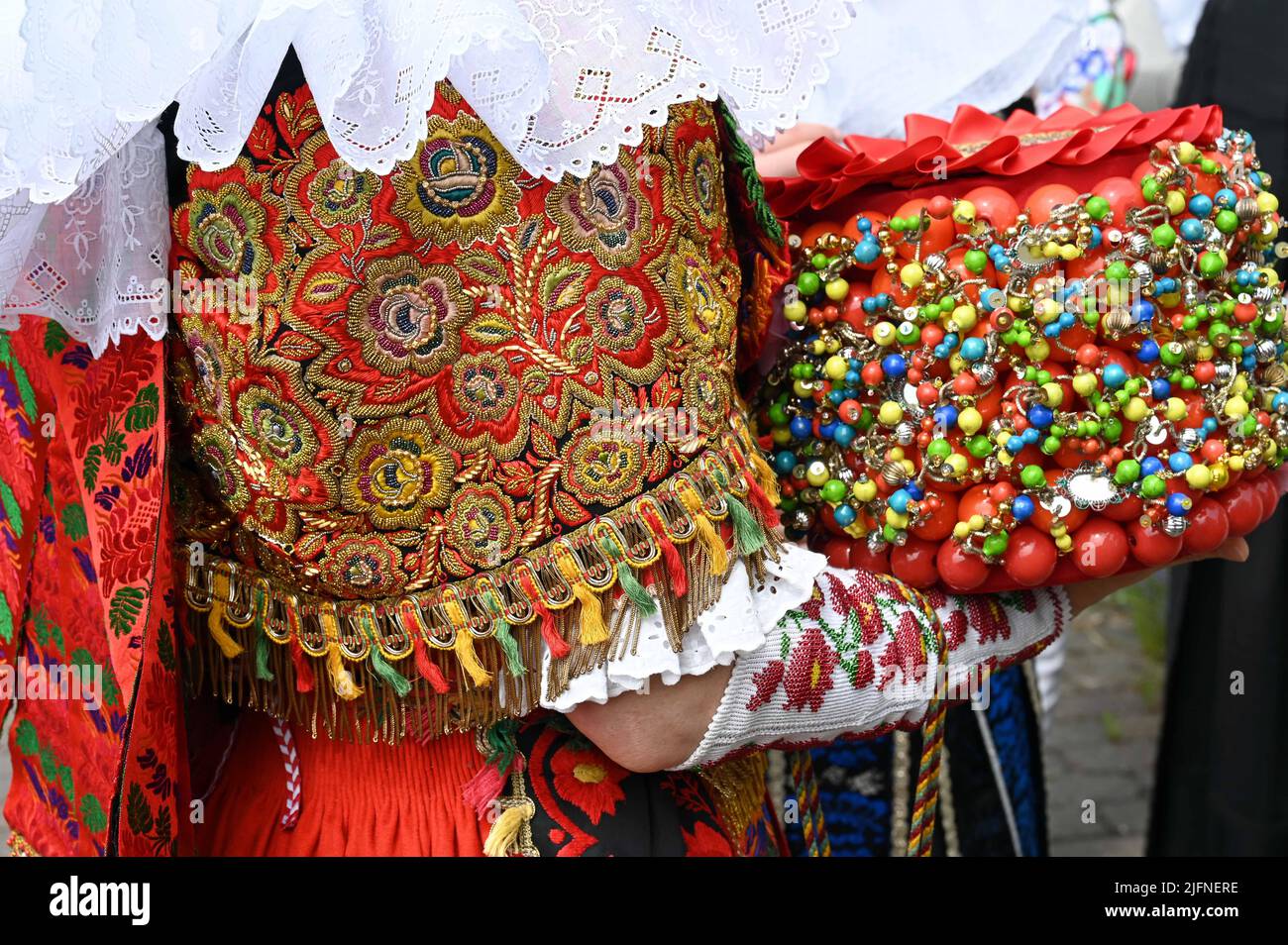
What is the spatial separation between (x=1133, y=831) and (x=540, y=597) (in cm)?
245

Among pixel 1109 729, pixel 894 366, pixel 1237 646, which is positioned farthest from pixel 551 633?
pixel 1109 729

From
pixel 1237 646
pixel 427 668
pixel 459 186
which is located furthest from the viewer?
pixel 1237 646

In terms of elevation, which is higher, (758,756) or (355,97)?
(355,97)

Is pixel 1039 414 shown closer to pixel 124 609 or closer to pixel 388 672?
pixel 388 672

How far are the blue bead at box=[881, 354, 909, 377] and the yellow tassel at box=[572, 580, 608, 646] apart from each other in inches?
12.5

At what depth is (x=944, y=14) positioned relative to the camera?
57.5 inches

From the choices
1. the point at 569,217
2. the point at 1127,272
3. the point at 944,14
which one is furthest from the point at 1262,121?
the point at 569,217

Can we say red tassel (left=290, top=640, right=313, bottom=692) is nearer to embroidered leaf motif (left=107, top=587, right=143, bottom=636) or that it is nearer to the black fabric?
embroidered leaf motif (left=107, top=587, right=143, bottom=636)

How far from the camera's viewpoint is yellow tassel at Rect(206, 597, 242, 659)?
1041 mm

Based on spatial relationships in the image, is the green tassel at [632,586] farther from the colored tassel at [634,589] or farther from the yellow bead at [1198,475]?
the yellow bead at [1198,475]

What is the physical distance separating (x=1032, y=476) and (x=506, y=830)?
534mm

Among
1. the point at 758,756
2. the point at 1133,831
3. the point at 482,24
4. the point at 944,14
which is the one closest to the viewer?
the point at 482,24

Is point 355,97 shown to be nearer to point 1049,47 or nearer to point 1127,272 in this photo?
point 1127,272

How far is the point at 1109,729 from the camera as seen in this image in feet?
11.3
